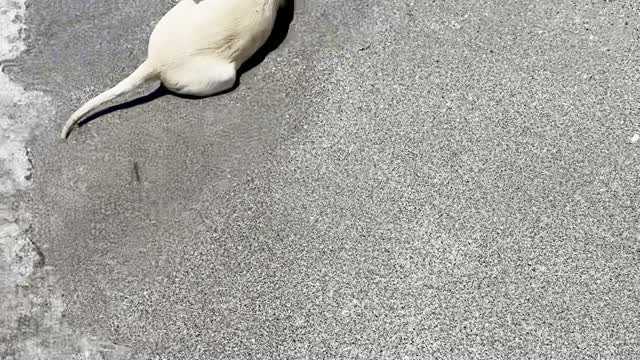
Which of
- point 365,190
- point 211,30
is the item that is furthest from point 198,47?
point 365,190

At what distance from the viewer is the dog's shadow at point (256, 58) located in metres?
2.92

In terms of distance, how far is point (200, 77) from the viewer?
285 cm

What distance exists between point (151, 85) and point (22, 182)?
0.61 metres

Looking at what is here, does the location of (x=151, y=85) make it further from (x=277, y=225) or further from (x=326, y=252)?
(x=326, y=252)

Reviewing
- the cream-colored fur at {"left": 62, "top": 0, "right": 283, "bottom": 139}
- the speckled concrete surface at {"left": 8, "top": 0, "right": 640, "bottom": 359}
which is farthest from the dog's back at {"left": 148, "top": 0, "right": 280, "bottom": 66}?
the speckled concrete surface at {"left": 8, "top": 0, "right": 640, "bottom": 359}

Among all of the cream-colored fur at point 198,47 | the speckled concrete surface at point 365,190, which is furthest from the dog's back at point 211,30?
the speckled concrete surface at point 365,190

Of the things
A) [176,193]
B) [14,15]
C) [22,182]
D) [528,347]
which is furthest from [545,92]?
[14,15]

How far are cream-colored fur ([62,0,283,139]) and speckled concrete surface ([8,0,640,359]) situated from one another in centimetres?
9

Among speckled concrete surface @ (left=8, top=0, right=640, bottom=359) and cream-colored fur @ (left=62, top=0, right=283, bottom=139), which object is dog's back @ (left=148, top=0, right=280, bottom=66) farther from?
speckled concrete surface @ (left=8, top=0, right=640, bottom=359)

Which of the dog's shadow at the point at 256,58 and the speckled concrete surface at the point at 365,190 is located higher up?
the dog's shadow at the point at 256,58

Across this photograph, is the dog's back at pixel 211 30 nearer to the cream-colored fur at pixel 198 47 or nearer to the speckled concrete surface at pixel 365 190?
the cream-colored fur at pixel 198 47

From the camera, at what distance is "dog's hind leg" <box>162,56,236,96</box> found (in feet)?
9.32

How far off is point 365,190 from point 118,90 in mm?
982

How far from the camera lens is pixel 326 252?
2586 millimetres
